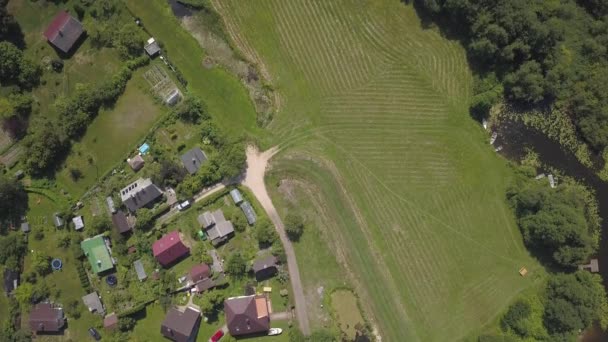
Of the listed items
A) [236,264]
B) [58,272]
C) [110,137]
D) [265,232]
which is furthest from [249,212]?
[58,272]

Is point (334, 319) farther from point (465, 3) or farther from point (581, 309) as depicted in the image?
point (465, 3)

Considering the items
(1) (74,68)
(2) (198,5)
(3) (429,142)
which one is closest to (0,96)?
(1) (74,68)

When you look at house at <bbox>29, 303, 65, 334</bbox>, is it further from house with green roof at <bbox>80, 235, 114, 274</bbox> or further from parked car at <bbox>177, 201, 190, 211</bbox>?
parked car at <bbox>177, 201, 190, 211</bbox>

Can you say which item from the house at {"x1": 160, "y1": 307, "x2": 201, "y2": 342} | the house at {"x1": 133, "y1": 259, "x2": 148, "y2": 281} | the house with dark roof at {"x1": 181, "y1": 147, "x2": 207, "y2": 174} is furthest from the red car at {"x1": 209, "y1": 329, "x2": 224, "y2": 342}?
the house with dark roof at {"x1": 181, "y1": 147, "x2": 207, "y2": 174}

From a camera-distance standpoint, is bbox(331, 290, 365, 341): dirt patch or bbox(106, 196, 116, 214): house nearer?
bbox(331, 290, 365, 341): dirt patch

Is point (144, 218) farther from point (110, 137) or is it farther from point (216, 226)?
point (110, 137)

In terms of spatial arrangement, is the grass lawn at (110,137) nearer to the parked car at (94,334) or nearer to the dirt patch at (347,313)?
the parked car at (94,334)
